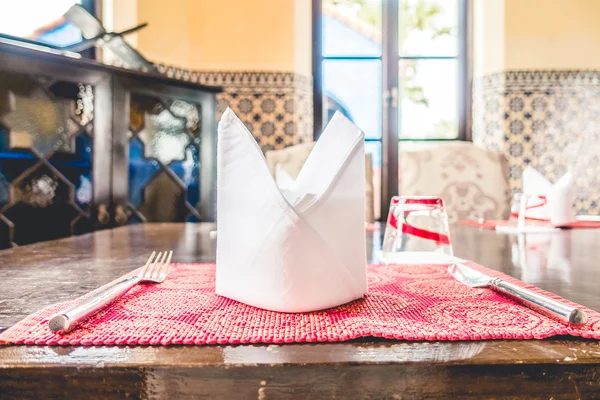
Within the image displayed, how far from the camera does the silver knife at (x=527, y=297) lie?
1.49ft

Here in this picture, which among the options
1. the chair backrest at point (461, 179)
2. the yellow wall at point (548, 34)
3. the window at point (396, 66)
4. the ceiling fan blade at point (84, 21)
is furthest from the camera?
the window at point (396, 66)

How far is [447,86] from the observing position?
3.83m

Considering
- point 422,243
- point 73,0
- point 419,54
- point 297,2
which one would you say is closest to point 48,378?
point 422,243

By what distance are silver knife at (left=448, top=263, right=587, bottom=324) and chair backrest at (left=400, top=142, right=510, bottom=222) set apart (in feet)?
5.12

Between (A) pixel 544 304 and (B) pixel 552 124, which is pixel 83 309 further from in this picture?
(B) pixel 552 124

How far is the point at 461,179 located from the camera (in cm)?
229

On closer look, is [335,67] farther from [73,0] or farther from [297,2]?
[73,0]

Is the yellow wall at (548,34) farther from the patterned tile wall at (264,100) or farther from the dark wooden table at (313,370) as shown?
the dark wooden table at (313,370)

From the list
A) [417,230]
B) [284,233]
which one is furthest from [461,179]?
[284,233]

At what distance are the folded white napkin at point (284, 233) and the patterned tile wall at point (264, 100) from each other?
2.99 m

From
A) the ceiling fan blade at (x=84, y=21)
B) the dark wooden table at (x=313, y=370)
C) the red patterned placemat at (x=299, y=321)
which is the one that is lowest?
the dark wooden table at (x=313, y=370)

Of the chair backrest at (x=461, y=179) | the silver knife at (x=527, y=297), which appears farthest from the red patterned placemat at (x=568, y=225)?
the silver knife at (x=527, y=297)

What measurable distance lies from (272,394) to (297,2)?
3574mm

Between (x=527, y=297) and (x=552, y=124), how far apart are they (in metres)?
3.46
